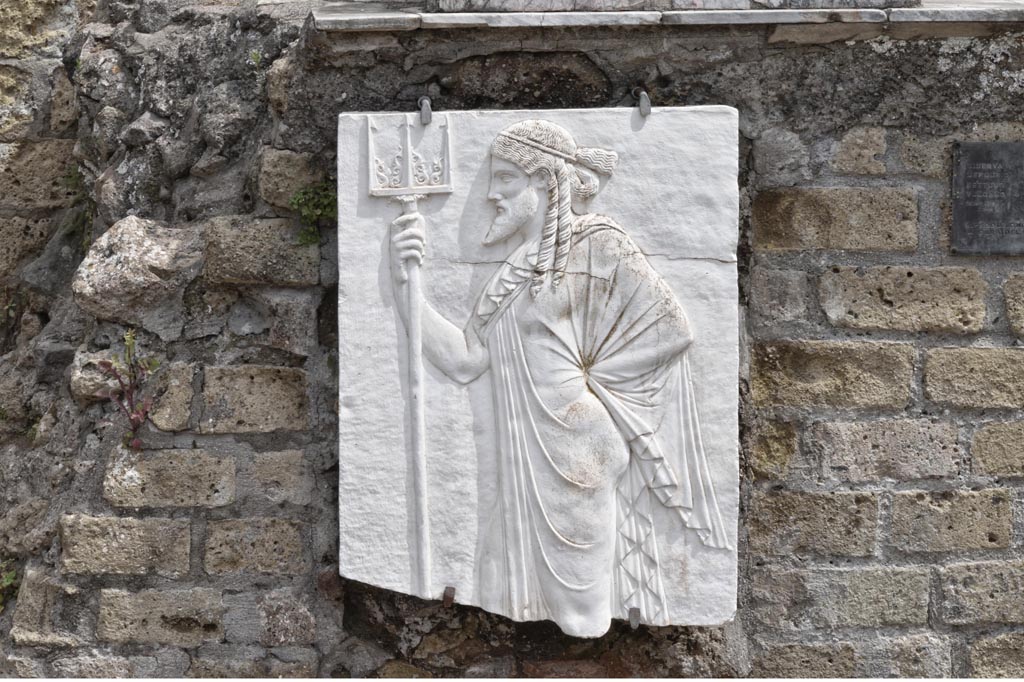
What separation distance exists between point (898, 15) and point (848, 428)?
3.99 feet

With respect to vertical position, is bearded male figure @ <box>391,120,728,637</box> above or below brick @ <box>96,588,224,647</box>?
above

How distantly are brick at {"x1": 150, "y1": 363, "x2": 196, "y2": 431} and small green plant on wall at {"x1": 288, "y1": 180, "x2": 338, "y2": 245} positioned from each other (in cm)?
53

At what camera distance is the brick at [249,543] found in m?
3.77

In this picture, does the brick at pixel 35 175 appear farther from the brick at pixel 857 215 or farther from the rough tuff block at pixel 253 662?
the brick at pixel 857 215

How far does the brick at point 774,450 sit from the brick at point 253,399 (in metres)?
1.37

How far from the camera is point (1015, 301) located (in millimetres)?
3807

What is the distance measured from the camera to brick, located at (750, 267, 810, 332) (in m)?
3.79

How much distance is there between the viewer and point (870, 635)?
12.6ft

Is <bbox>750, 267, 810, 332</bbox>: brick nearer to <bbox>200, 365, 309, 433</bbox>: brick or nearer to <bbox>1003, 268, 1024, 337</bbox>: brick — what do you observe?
<bbox>1003, 268, 1024, 337</bbox>: brick

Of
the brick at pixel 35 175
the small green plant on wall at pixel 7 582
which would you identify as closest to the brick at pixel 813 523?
the small green plant on wall at pixel 7 582

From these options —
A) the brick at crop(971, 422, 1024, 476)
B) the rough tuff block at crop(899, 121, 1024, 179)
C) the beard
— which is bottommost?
the brick at crop(971, 422, 1024, 476)

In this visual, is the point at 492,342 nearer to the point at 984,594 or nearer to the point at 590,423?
the point at 590,423

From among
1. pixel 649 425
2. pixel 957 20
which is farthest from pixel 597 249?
pixel 957 20

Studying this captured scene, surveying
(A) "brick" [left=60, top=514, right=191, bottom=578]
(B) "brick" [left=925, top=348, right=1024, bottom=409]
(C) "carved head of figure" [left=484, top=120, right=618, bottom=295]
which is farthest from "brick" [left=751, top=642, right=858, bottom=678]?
(A) "brick" [left=60, top=514, right=191, bottom=578]
